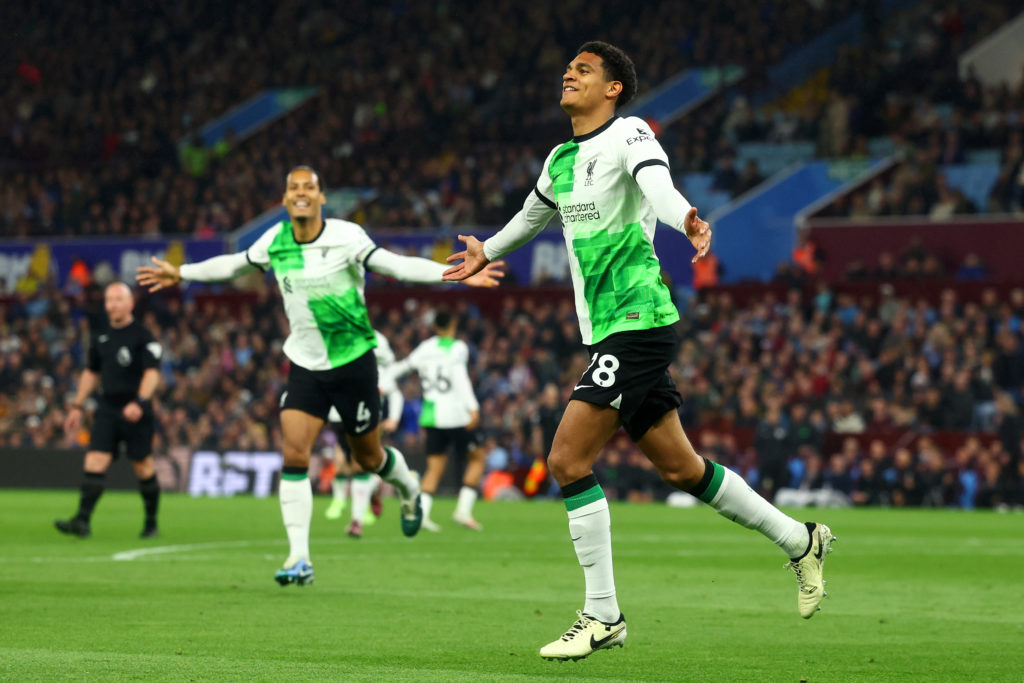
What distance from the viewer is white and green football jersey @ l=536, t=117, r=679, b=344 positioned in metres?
7.02

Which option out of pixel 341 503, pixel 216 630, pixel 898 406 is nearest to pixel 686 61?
pixel 898 406

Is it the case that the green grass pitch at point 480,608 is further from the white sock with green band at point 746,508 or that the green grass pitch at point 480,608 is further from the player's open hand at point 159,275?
the player's open hand at point 159,275

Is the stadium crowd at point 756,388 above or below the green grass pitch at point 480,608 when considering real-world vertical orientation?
above

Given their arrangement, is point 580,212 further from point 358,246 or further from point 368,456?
point 368,456

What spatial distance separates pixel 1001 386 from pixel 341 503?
11451 mm

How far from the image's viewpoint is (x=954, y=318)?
26.2 metres

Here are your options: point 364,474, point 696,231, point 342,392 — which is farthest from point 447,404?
point 696,231

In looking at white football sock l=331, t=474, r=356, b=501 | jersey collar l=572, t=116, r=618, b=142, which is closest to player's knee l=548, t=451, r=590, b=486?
jersey collar l=572, t=116, r=618, b=142

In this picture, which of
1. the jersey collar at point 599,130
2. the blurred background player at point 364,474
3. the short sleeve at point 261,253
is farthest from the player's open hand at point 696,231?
the blurred background player at point 364,474

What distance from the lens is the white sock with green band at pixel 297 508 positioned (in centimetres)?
1063

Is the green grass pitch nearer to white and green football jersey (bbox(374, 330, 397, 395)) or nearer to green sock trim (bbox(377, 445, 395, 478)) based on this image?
green sock trim (bbox(377, 445, 395, 478))

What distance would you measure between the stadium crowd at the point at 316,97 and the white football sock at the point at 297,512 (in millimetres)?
22971

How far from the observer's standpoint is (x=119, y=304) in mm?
15648

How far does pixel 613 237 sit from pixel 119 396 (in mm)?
9839
